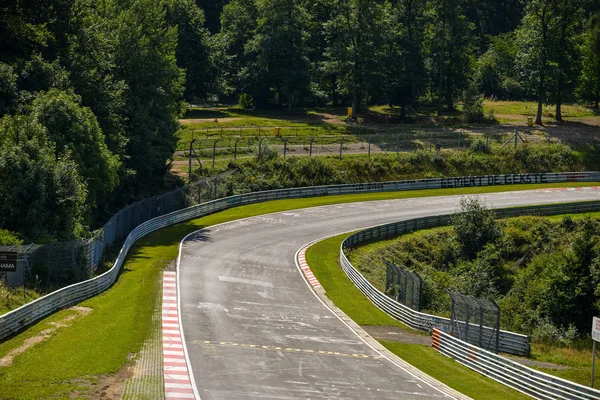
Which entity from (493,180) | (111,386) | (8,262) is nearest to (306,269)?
(8,262)

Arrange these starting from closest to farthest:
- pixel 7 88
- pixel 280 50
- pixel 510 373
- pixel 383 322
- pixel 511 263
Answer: pixel 510 373 → pixel 383 322 → pixel 7 88 → pixel 511 263 → pixel 280 50

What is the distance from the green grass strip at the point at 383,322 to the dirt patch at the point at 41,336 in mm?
14170

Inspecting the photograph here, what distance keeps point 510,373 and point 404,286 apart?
1503 centimetres

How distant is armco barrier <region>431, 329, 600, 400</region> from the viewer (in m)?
31.6

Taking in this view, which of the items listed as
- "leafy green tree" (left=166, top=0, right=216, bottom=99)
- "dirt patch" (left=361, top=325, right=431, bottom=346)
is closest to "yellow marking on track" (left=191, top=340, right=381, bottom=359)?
"dirt patch" (left=361, top=325, right=431, bottom=346)

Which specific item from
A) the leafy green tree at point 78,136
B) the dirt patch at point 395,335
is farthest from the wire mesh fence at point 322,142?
the dirt patch at point 395,335

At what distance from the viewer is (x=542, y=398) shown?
33000mm

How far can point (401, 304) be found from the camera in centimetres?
4769

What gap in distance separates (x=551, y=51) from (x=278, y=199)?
1814 inches

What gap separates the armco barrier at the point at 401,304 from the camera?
132 ft

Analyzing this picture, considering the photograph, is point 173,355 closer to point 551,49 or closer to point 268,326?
point 268,326

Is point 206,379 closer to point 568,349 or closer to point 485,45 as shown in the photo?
point 568,349

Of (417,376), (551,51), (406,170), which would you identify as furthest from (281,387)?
(551,51)

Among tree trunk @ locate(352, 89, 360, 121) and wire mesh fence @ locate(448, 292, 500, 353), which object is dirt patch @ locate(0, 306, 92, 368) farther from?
tree trunk @ locate(352, 89, 360, 121)
